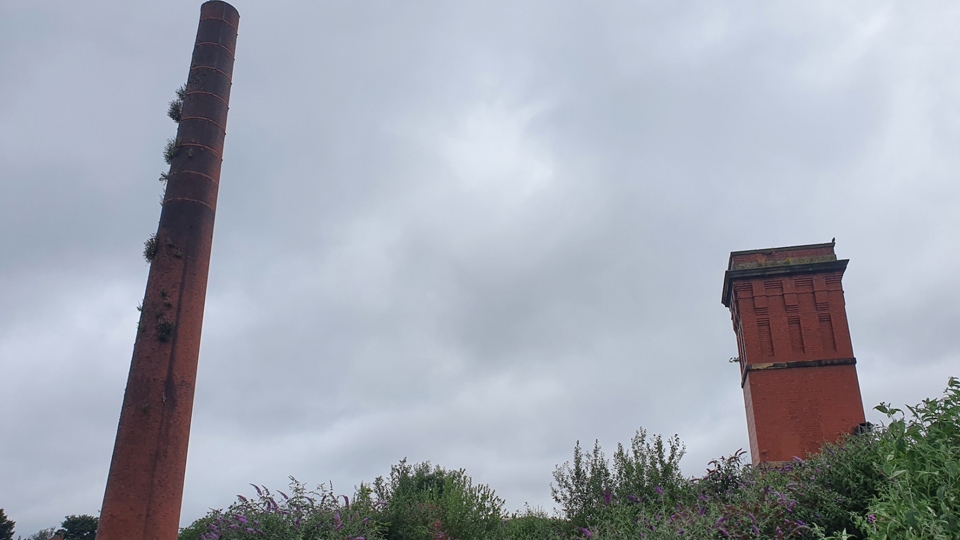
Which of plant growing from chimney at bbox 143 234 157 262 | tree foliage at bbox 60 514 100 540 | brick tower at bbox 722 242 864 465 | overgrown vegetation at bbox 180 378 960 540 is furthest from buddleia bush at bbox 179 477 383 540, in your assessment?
tree foliage at bbox 60 514 100 540

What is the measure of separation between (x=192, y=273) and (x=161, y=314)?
1090 millimetres

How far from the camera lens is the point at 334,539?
438 inches

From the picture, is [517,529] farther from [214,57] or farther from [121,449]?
[214,57]

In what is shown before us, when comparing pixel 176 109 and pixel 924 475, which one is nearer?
pixel 924 475

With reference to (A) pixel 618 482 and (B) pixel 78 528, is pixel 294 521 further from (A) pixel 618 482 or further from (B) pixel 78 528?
(B) pixel 78 528

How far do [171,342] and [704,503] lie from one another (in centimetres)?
992

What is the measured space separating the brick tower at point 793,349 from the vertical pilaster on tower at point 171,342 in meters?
13.4

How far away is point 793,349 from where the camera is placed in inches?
727

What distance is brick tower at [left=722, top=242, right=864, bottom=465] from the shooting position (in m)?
17.5

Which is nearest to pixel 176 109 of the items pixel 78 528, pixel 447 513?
pixel 447 513

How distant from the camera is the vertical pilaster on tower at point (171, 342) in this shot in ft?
38.8

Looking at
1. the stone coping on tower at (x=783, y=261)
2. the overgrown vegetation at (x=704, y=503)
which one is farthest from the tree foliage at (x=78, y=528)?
the stone coping on tower at (x=783, y=261)

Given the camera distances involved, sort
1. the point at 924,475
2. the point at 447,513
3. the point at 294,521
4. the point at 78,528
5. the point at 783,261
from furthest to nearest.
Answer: the point at 78,528
the point at 783,261
the point at 447,513
the point at 294,521
the point at 924,475

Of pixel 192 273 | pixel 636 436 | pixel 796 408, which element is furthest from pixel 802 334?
pixel 192 273
